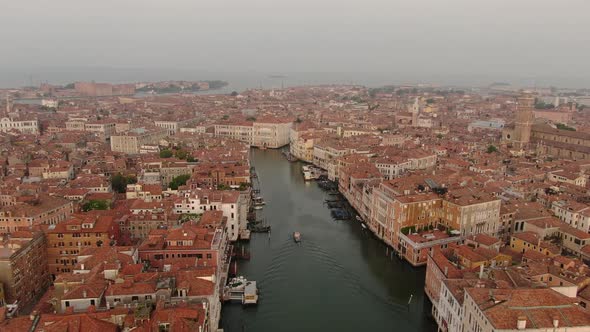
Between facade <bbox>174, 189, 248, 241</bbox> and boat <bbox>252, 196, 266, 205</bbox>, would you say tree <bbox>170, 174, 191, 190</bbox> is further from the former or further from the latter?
facade <bbox>174, 189, 248, 241</bbox>

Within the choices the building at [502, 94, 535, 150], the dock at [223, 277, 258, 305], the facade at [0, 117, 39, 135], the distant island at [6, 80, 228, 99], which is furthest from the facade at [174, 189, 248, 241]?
the distant island at [6, 80, 228, 99]

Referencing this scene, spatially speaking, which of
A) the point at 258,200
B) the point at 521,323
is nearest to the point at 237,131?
the point at 258,200

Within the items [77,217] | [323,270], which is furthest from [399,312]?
[77,217]

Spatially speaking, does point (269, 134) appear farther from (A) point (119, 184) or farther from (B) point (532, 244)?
(B) point (532, 244)

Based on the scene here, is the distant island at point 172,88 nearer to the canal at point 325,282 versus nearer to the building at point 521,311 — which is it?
the canal at point 325,282

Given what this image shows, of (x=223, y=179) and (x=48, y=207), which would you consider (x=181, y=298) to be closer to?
(x=48, y=207)

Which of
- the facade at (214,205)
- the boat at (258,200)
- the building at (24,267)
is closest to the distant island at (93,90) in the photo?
the boat at (258,200)
